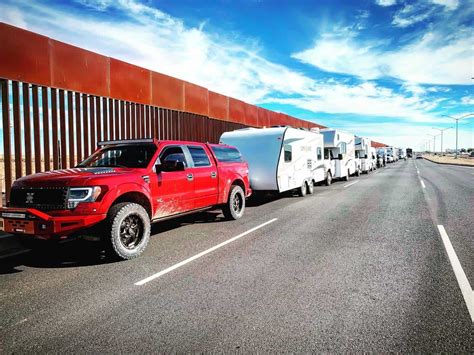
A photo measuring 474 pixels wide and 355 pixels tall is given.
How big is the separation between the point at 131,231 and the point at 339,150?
16575 mm

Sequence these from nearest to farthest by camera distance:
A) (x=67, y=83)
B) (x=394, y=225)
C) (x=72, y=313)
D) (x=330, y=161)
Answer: (x=72, y=313)
(x=394, y=225)
(x=67, y=83)
(x=330, y=161)

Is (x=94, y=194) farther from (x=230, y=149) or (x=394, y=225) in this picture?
(x=394, y=225)

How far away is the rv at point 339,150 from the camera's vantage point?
1938 centimetres

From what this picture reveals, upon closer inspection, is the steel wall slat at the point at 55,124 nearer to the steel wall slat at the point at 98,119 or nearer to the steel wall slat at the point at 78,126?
the steel wall slat at the point at 78,126

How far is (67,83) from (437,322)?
10.6 m

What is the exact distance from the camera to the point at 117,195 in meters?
5.46

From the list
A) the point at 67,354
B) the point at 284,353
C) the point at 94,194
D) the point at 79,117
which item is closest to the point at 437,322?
the point at 284,353

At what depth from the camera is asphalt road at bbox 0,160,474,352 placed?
303cm

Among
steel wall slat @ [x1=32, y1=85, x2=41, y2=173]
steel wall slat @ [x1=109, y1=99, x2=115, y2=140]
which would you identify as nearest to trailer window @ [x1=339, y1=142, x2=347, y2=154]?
steel wall slat @ [x1=109, y1=99, x2=115, y2=140]

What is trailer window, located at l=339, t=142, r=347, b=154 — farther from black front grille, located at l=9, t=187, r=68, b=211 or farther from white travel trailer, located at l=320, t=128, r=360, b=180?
black front grille, located at l=9, t=187, r=68, b=211

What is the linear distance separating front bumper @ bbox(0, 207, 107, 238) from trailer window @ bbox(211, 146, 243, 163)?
408cm

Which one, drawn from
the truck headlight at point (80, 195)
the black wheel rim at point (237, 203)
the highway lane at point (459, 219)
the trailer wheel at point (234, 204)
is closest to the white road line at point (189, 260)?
the trailer wheel at point (234, 204)

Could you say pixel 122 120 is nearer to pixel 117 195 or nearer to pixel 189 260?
pixel 117 195

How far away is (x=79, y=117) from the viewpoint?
1049cm
